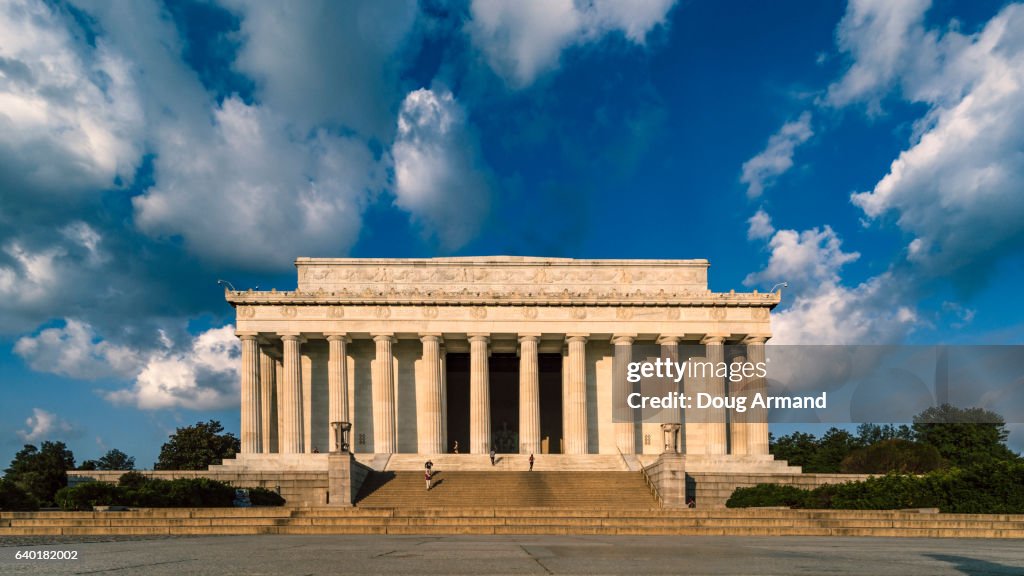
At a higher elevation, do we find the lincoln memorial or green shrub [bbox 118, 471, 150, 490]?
the lincoln memorial

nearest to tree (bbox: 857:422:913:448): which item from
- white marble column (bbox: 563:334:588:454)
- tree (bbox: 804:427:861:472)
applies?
tree (bbox: 804:427:861:472)

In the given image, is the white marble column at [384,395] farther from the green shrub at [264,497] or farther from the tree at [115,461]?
the tree at [115,461]

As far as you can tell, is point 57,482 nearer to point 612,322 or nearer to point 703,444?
point 612,322

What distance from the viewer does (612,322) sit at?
Answer: 5909 cm

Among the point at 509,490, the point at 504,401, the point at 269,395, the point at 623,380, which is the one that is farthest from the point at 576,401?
the point at 269,395

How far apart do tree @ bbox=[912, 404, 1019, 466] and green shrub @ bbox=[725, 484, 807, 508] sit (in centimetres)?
3927

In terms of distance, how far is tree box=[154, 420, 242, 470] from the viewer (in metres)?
77.2

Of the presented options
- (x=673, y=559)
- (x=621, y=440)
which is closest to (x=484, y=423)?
(x=621, y=440)

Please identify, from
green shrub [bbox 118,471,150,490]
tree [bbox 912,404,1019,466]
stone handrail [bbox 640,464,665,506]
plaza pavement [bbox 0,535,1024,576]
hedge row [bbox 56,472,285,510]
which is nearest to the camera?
plaza pavement [bbox 0,535,1024,576]

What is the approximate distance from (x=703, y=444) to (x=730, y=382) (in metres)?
5.53

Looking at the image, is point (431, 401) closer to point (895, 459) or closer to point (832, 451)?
point (895, 459)

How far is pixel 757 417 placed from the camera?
59.2 metres

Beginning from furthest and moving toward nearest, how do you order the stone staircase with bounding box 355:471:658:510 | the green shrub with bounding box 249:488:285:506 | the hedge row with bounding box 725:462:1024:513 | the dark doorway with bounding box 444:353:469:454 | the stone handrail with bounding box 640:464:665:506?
the dark doorway with bounding box 444:353:469:454 < the green shrub with bounding box 249:488:285:506 < the stone handrail with bounding box 640:464:665:506 < the stone staircase with bounding box 355:471:658:510 < the hedge row with bounding box 725:462:1024:513

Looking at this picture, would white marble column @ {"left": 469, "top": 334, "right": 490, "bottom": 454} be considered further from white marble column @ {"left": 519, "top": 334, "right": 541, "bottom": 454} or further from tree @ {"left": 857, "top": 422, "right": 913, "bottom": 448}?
tree @ {"left": 857, "top": 422, "right": 913, "bottom": 448}
